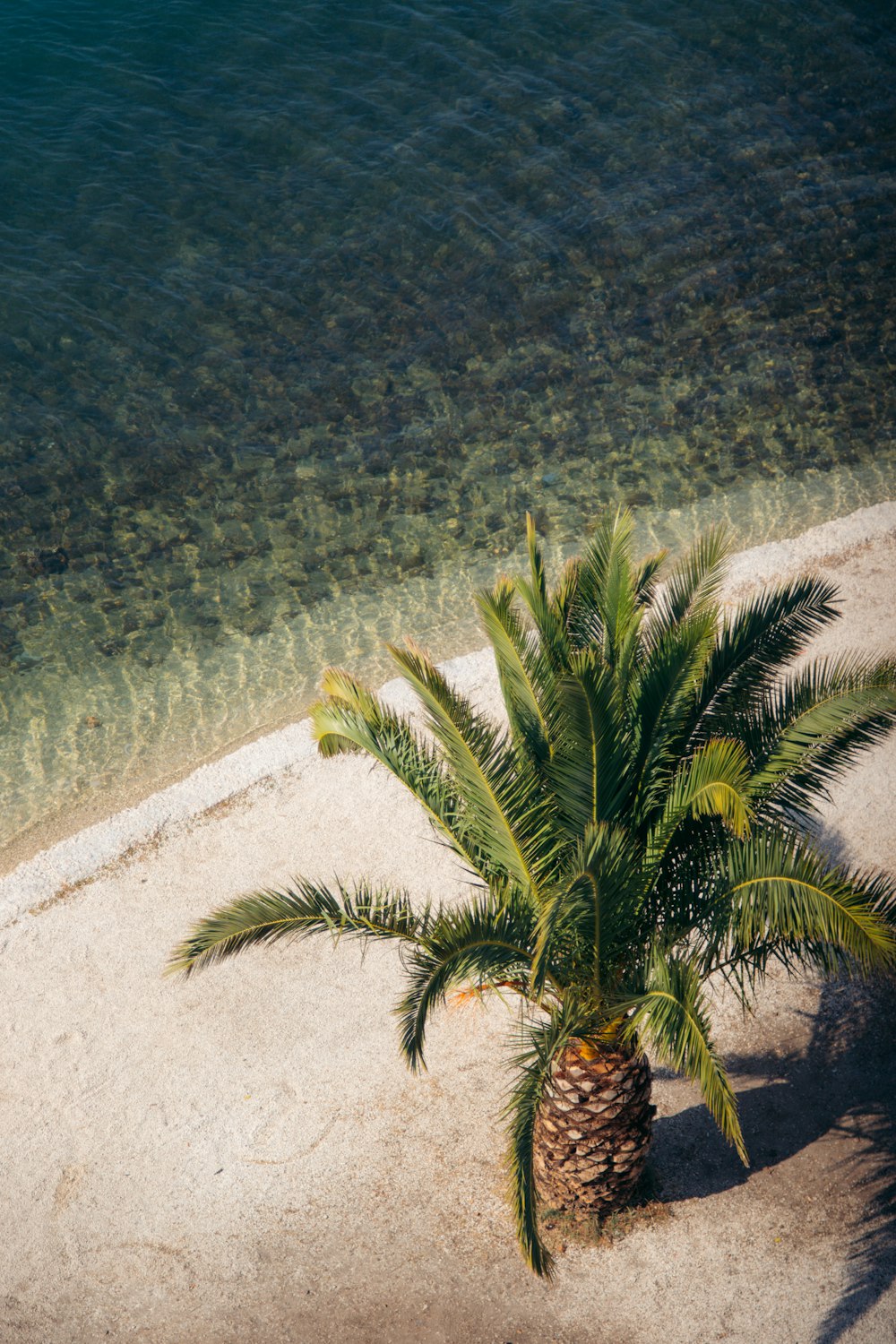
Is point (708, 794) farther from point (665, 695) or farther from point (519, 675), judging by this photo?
point (519, 675)

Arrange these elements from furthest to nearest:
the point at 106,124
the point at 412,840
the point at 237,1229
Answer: the point at 106,124 → the point at 412,840 → the point at 237,1229

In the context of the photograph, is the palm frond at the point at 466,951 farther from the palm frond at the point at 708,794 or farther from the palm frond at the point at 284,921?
the palm frond at the point at 708,794

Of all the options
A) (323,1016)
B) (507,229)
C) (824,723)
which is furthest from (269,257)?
(824,723)

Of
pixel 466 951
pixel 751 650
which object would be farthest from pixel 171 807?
pixel 751 650

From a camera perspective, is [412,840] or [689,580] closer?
[689,580]

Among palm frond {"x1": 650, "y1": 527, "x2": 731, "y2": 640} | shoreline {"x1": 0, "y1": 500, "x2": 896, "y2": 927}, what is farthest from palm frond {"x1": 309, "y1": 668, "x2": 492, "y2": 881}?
shoreline {"x1": 0, "y1": 500, "x2": 896, "y2": 927}

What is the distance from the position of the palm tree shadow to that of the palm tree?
0.79m

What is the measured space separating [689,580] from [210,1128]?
235 inches

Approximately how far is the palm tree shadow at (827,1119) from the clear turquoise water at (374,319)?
22.8 feet

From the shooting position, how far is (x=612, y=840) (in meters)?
6.51

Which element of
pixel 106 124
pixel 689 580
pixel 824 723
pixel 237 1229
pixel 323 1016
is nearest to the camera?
pixel 824 723

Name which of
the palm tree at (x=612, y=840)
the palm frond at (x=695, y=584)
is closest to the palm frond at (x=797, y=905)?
the palm tree at (x=612, y=840)

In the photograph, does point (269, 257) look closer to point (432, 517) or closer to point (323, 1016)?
point (432, 517)

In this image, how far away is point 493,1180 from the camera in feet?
28.4
